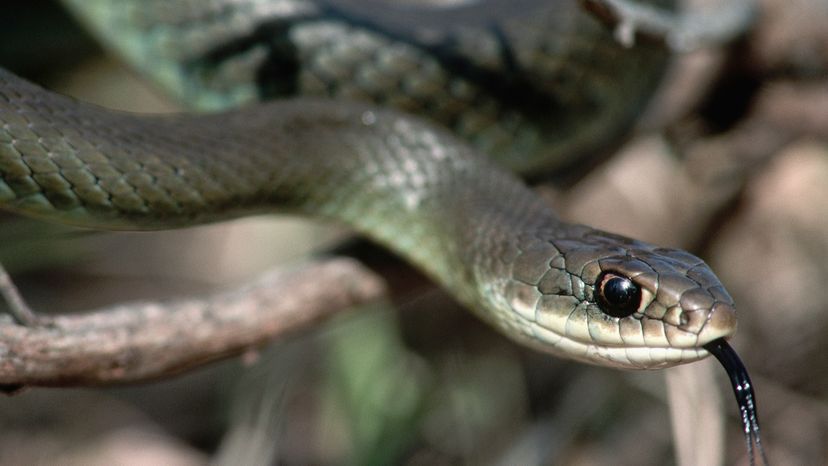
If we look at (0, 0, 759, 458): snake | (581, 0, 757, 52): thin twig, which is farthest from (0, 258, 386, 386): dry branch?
(581, 0, 757, 52): thin twig

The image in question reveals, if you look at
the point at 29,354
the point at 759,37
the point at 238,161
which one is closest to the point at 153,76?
the point at 238,161

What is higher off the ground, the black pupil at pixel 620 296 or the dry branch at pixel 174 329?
the black pupil at pixel 620 296

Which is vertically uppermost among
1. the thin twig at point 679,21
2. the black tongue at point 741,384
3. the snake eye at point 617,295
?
the thin twig at point 679,21

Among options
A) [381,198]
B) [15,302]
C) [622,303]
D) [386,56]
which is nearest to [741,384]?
[622,303]

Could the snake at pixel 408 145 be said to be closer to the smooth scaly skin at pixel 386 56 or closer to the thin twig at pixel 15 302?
the smooth scaly skin at pixel 386 56

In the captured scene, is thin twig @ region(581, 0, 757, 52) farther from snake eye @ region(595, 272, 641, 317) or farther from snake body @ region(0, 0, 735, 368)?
snake eye @ region(595, 272, 641, 317)

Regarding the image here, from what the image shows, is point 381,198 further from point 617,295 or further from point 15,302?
point 15,302

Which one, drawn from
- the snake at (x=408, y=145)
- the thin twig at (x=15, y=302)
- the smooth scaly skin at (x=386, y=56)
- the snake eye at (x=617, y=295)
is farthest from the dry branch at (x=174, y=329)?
the snake eye at (x=617, y=295)

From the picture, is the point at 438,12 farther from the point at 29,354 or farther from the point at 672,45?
the point at 29,354
